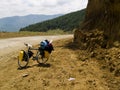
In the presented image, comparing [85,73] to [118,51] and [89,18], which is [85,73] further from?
[89,18]

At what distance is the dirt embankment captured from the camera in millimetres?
9766

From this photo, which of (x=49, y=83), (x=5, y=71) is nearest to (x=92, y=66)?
(x=49, y=83)

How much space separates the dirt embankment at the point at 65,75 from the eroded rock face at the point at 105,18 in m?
0.95

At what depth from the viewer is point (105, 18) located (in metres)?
13.0

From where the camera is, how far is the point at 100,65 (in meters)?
11.2

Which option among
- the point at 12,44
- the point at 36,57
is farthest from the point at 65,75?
the point at 12,44

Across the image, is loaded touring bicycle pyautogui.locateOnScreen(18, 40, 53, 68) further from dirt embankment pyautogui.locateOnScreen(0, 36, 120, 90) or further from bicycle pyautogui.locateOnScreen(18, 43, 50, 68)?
dirt embankment pyautogui.locateOnScreen(0, 36, 120, 90)

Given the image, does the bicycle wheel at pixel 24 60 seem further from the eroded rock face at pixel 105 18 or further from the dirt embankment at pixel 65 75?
the eroded rock face at pixel 105 18

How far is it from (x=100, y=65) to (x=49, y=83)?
191 cm

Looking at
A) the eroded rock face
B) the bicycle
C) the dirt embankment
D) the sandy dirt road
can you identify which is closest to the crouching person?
the bicycle

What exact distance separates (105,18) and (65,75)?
3.32 metres

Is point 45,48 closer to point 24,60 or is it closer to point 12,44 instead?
point 24,60

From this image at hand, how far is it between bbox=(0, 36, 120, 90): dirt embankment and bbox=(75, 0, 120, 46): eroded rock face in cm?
95

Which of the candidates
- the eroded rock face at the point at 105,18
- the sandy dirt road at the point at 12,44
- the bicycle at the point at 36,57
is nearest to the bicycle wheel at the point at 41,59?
the bicycle at the point at 36,57
